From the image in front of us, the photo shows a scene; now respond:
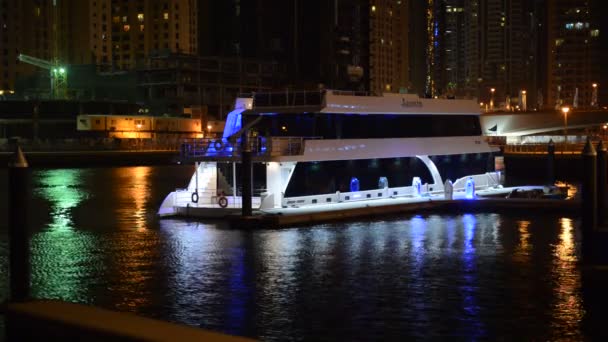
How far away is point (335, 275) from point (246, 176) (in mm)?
8234

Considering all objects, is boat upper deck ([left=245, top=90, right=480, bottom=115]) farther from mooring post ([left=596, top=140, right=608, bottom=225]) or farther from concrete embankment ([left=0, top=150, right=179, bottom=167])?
concrete embankment ([left=0, top=150, right=179, bottom=167])

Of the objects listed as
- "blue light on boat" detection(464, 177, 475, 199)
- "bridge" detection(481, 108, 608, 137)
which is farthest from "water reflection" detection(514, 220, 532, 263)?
"bridge" detection(481, 108, 608, 137)

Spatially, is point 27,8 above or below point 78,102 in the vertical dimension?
above

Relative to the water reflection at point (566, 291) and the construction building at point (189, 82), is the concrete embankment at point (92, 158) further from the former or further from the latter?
the water reflection at point (566, 291)

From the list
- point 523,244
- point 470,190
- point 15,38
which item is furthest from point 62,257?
point 15,38

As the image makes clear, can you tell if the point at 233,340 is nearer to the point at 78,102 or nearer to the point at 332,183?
the point at 332,183

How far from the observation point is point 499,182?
4284 centimetres

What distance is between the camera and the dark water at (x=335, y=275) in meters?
16.5

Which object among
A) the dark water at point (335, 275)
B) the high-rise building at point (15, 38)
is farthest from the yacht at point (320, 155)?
the high-rise building at point (15, 38)

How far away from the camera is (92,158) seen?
295 ft

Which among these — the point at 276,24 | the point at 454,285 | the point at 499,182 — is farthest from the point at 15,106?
the point at 454,285

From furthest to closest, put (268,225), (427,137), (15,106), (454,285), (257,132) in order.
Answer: (15,106)
(427,137)
(257,132)
(268,225)
(454,285)

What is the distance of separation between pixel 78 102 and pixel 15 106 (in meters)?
9.35

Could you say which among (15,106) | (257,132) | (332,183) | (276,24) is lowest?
(332,183)
